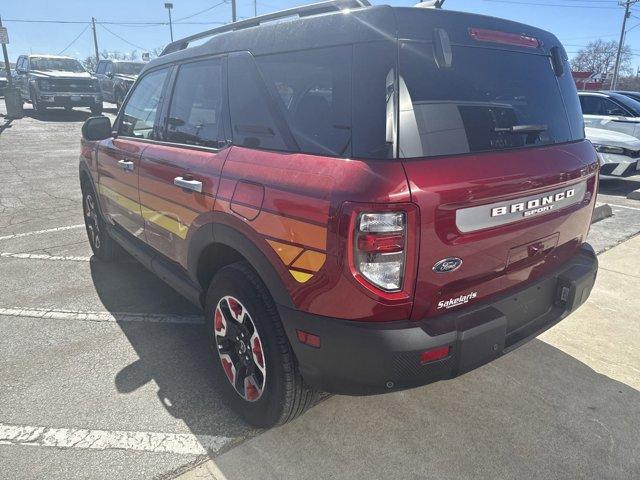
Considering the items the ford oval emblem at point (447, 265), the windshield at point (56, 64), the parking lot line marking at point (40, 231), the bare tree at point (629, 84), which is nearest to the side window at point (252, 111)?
the ford oval emblem at point (447, 265)

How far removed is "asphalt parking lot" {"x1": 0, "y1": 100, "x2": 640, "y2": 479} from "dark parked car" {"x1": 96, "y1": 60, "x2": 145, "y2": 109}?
17.8 metres

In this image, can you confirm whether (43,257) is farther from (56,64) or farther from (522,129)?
(56,64)

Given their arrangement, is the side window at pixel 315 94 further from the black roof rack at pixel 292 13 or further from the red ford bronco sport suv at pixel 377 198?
the black roof rack at pixel 292 13

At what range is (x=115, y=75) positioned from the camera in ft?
65.4

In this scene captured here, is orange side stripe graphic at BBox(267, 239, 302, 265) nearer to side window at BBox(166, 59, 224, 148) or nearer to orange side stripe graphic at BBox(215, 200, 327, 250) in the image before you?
orange side stripe graphic at BBox(215, 200, 327, 250)

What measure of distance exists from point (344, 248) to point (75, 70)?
20.0 meters

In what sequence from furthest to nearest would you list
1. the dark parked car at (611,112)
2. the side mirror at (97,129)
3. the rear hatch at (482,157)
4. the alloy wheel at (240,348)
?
the dark parked car at (611,112), the side mirror at (97,129), the alloy wheel at (240,348), the rear hatch at (482,157)

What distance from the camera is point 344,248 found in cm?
172

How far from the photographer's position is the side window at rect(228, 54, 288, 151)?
215 centimetres

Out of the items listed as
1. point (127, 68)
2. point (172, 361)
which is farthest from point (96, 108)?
point (172, 361)

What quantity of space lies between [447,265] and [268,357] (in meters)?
0.90

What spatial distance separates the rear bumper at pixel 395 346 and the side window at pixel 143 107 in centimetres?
203

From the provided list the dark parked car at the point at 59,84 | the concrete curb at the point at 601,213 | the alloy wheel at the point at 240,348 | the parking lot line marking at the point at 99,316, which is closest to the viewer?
the alloy wheel at the point at 240,348

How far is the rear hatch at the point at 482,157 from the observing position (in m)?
1.79
